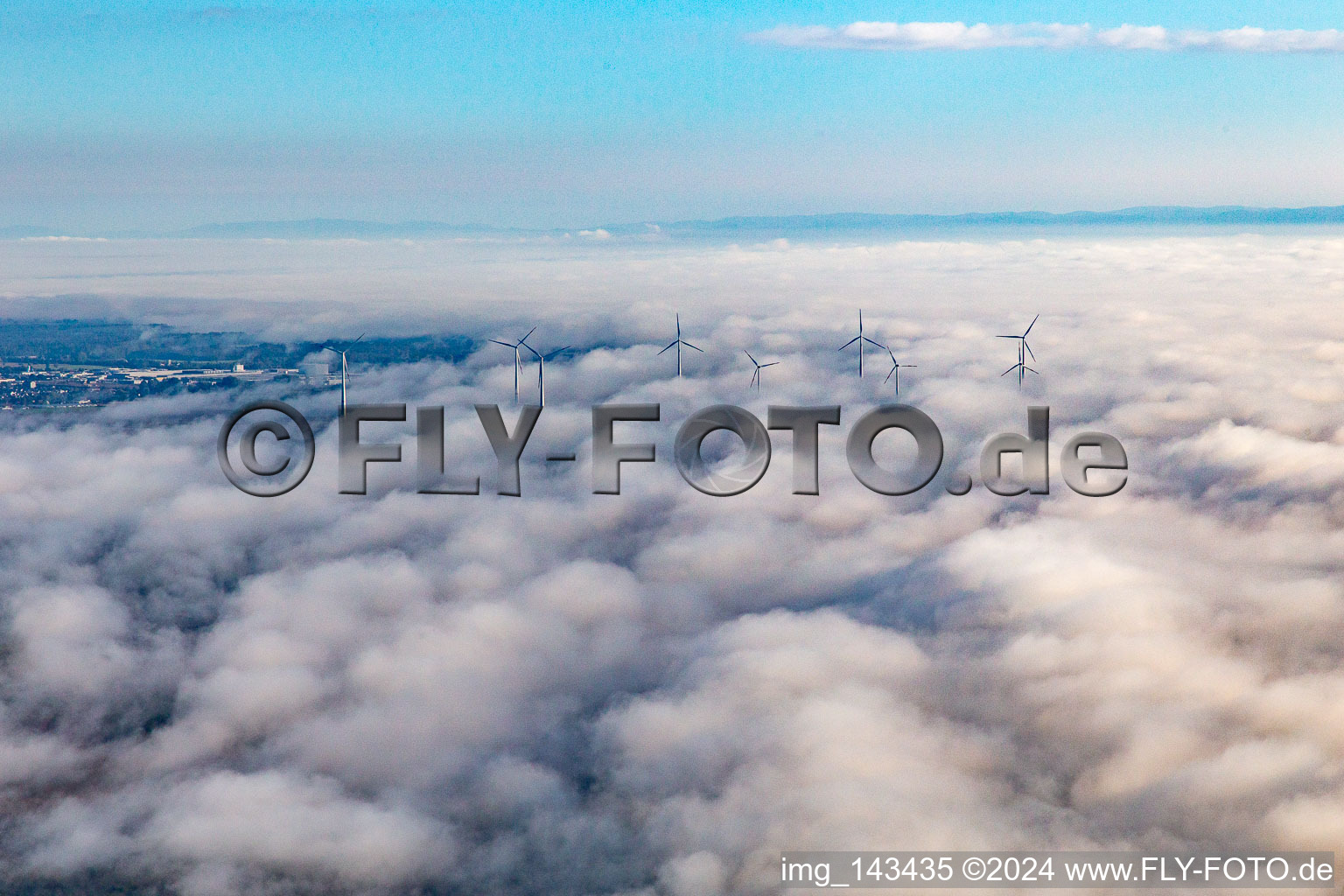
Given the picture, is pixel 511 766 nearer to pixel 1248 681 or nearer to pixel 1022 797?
pixel 1022 797

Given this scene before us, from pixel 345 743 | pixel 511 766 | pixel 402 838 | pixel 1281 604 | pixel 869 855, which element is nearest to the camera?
pixel 869 855

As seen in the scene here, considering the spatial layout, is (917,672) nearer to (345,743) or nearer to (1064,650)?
(1064,650)

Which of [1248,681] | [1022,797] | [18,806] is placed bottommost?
[18,806]

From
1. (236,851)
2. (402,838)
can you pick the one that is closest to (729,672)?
(402,838)

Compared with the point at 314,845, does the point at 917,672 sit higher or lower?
higher

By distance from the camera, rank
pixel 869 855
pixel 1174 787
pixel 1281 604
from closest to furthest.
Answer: pixel 869 855 < pixel 1174 787 < pixel 1281 604

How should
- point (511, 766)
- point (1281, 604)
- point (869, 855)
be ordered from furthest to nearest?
point (1281, 604)
point (511, 766)
point (869, 855)

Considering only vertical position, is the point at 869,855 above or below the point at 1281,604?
below

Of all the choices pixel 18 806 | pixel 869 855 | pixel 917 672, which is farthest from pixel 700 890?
pixel 18 806

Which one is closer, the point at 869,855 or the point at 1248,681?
the point at 869,855
